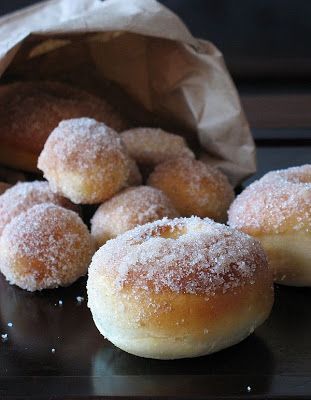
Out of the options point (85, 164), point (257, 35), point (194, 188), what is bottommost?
point (257, 35)

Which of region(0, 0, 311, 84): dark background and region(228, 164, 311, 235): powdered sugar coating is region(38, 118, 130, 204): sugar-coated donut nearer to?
region(228, 164, 311, 235): powdered sugar coating

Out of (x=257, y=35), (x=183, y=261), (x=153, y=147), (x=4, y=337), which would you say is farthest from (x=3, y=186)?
(x=257, y=35)

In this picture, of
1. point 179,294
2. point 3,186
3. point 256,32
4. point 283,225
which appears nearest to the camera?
point 179,294

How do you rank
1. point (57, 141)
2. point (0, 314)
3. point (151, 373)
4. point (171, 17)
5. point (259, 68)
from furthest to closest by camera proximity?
point (259, 68), point (171, 17), point (57, 141), point (0, 314), point (151, 373)

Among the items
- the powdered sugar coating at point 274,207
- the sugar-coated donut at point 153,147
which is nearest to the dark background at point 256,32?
the sugar-coated donut at point 153,147

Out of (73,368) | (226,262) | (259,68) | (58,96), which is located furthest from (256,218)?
(259,68)

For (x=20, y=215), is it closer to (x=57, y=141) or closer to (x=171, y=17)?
(x=57, y=141)

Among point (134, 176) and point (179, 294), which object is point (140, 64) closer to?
point (134, 176)
